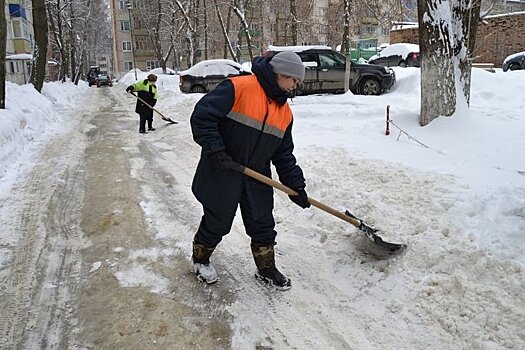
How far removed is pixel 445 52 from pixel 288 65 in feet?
16.0

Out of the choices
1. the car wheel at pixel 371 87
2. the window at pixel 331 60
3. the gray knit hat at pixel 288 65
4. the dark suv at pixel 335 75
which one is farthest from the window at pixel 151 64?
the gray knit hat at pixel 288 65

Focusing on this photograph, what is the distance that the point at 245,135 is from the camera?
3.17 metres

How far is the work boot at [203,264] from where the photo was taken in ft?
11.6

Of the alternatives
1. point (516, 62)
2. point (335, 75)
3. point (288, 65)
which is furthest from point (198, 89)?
point (288, 65)

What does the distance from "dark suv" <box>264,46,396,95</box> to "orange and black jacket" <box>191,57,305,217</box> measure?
35.0ft

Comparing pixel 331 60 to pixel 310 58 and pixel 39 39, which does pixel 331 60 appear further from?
pixel 39 39

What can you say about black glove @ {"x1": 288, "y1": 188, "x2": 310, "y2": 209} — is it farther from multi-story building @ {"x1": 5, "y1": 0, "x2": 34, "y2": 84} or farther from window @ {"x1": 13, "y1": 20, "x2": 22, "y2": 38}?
window @ {"x1": 13, "y1": 20, "x2": 22, "y2": 38}

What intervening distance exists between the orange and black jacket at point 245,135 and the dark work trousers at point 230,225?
54 millimetres

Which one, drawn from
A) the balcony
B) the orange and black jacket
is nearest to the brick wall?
the orange and black jacket

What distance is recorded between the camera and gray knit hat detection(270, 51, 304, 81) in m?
3.00

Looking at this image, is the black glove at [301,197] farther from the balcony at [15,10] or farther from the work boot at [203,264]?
the balcony at [15,10]

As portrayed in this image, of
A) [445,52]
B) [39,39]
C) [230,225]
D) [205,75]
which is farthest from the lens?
[205,75]

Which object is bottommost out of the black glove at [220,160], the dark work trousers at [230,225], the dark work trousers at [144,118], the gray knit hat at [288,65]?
the dark work trousers at [230,225]

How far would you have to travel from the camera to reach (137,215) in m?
4.96
